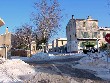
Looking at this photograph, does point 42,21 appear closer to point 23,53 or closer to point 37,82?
point 23,53

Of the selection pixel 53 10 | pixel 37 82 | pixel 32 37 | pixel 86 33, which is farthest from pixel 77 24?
pixel 37 82

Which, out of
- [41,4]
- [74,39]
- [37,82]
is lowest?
[37,82]

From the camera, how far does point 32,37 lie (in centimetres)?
9056

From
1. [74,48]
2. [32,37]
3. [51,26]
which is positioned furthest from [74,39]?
[51,26]

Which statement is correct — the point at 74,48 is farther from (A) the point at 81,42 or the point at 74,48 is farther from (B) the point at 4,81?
(B) the point at 4,81

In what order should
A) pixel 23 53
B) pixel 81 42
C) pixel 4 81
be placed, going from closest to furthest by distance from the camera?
pixel 4 81, pixel 23 53, pixel 81 42

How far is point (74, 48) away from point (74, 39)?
2641 mm

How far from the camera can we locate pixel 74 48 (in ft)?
290

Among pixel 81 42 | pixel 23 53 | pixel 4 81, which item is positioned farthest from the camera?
pixel 81 42

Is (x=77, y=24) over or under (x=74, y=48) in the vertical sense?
over

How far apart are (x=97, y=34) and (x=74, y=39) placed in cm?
675

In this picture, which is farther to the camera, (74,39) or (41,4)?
(74,39)

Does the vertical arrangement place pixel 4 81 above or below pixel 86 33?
below

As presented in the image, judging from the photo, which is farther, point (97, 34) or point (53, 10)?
point (97, 34)
